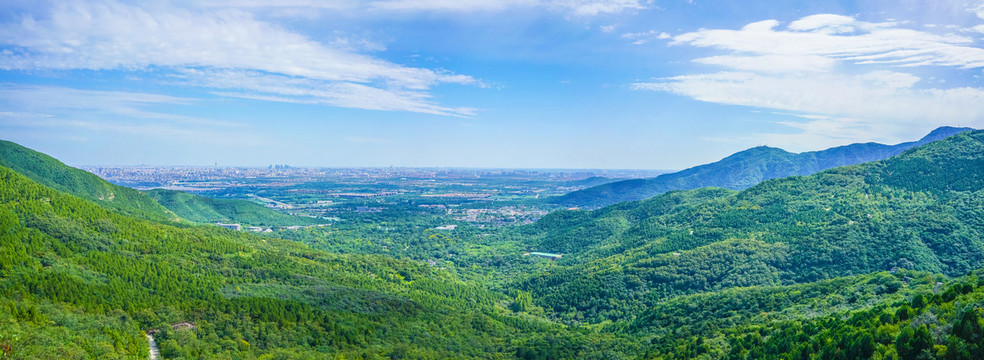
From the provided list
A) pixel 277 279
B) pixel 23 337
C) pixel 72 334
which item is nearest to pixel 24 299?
pixel 72 334

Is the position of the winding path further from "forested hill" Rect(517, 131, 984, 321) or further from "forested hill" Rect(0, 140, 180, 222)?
"forested hill" Rect(0, 140, 180, 222)

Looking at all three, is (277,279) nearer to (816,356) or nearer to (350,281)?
(350,281)

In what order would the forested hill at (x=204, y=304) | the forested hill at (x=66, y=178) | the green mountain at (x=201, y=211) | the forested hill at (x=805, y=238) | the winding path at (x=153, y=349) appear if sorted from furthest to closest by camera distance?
the green mountain at (x=201, y=211) < the forested hill at (x=66, y=178) < the forested hill at (x=805, y=238) < the forested hill at (x=204, y=304) < the winding path at (x=153, y=349)

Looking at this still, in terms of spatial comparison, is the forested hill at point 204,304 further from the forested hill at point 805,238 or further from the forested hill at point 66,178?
the forested hill at point 66,178

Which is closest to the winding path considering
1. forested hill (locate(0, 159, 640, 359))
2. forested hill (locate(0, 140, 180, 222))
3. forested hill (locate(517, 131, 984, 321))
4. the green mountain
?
forested hill (locate(0, 159, 640, 359))

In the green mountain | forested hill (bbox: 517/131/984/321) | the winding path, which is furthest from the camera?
the green mountain

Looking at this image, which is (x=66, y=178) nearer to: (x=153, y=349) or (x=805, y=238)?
(x=153, y=349)

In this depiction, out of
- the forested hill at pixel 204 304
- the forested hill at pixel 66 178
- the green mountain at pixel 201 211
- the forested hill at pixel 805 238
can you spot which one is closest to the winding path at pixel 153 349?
the forested hill at pixel 204 304
